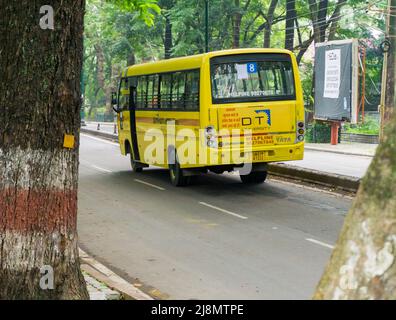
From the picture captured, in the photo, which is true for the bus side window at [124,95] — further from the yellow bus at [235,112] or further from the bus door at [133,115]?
the yellow bus at [235,112]

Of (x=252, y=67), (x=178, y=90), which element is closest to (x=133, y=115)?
(x=178, y=90)

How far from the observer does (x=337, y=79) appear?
3819 cm

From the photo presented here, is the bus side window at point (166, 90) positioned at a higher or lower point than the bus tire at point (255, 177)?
higher

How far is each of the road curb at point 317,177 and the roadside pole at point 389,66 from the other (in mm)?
12489

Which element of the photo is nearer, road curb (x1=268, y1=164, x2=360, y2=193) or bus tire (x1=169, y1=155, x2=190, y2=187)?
road curb (x1=268, y1=164, x2=360, y2=193)

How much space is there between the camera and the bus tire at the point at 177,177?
18.1m

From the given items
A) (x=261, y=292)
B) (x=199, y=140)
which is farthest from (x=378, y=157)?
(x=199, y=140)

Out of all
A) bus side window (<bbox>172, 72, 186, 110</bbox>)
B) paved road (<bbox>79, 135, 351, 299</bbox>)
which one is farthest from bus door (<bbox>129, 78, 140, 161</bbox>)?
bus side window (<bbox>172, 72, 186, 110</bbox>)

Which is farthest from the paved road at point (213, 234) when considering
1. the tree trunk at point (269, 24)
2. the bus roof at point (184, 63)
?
the tree trunk at point (269, 24)

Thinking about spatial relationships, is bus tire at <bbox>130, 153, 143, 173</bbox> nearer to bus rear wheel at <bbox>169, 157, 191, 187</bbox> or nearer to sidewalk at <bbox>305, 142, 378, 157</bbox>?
bus rear wheel at <bbox>169, 157, 191, 187</bbox>

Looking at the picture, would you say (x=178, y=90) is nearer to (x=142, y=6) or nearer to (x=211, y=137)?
(x=211, y=137)

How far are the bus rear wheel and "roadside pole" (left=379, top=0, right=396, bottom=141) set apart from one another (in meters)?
15.2

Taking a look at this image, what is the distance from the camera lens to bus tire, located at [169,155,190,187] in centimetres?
1808
